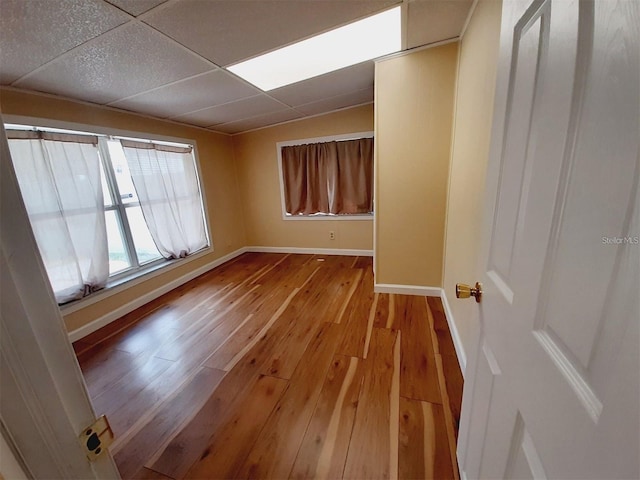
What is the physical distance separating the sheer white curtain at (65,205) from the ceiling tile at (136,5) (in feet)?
5.11

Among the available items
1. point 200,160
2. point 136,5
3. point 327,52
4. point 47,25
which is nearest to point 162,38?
point 136,5

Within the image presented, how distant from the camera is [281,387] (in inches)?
60.8

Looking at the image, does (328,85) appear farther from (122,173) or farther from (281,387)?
(281,387)

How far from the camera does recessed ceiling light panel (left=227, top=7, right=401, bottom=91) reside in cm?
165

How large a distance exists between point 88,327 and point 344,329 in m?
2.39

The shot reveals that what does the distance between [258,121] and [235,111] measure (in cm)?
65

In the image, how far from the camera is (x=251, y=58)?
176 centimetres

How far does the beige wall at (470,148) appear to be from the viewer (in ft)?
4.06

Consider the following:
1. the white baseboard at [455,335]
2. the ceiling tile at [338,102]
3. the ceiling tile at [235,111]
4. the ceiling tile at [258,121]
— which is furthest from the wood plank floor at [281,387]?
the ceiling tile at [258,121]

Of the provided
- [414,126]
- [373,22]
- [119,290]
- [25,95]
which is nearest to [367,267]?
[414,126]

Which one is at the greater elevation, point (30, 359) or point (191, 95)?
point (191, 95)

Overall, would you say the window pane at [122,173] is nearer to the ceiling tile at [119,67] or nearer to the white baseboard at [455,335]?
the ceiling tile at [119,67]

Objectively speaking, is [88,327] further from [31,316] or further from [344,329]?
[31,316]

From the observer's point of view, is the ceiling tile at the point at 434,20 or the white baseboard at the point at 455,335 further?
the white baseboard at the point at 455,335
